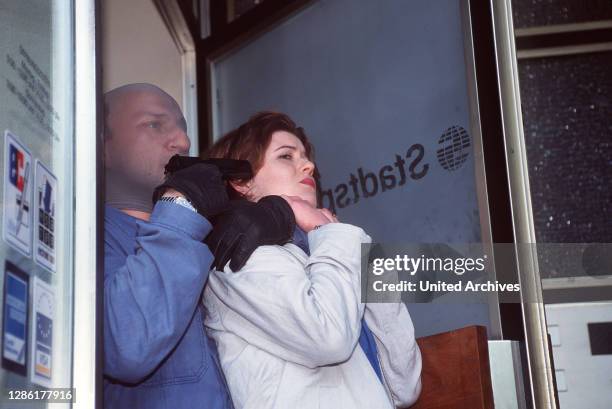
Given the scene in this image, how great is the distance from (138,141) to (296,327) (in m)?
0.63

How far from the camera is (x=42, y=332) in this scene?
1.03 meters

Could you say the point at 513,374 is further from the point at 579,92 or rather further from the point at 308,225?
the point at 579,92

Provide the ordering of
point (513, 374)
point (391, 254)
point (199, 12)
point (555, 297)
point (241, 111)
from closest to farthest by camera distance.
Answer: point (513, 374) < point (391, 254) < point (555, 297) < point (241, 111) < point (199, 12)

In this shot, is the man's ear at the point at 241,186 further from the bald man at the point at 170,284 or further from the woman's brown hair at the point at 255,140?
the bald man at the point at 170,284

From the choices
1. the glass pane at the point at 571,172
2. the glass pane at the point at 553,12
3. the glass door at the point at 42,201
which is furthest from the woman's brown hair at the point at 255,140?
the glass pane at the point at 553,12

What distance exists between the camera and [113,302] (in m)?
1.22

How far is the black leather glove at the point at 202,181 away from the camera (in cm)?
134

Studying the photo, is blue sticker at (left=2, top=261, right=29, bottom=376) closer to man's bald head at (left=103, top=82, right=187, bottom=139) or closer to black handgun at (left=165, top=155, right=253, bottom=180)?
black handgun at (left=165, top=155, right=253, bottom=180)

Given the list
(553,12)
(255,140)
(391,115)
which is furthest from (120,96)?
(553,12)

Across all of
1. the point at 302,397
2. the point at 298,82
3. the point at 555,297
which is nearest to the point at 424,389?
the point at 302,397

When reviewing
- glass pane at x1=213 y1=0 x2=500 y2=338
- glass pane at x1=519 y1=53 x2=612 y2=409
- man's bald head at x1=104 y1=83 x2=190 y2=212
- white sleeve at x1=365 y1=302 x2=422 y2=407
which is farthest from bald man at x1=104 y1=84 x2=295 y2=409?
glass pane at x1=519 y1=53 x2=612 y2=409

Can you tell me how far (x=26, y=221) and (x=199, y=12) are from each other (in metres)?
1.84

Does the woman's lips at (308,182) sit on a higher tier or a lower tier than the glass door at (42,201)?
higher

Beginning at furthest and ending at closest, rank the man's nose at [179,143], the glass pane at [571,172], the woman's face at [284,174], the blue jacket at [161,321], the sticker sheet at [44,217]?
the glass pane at [571,172] < the man's nose at [179,143] < the woman's face at [284,174] < the blue jacket at [161,321] < the sticker sheet at [44,217]
